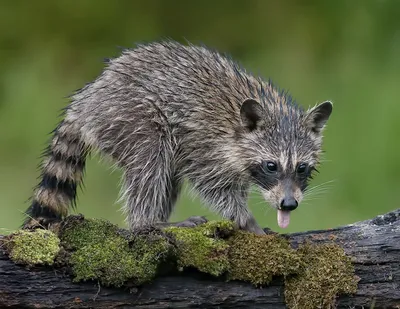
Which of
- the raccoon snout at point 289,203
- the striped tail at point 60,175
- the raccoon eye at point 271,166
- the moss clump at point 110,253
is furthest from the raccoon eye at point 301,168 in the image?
the striped tail at point 60,175

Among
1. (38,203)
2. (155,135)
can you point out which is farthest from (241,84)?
(38,203)

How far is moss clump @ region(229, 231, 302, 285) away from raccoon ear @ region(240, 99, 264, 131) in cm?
144

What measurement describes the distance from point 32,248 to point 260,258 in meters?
1.79

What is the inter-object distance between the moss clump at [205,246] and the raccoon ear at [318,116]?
170cm

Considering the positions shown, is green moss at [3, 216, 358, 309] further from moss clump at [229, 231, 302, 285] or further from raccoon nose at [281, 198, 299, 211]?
raccoon nose at [281, 198, 299, 211]

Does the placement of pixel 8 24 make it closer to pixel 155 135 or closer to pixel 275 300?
pixel 155 135

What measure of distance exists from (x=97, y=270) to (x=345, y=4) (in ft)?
37.2

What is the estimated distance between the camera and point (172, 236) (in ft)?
24.0

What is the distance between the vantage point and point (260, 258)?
7.41m

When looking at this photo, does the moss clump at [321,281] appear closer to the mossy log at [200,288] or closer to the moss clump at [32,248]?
the mossy log at [200,288]

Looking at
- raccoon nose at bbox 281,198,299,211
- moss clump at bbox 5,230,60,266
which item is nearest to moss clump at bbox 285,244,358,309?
raccoon nose at bbox 281,198,299,211

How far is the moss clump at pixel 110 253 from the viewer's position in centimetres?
707

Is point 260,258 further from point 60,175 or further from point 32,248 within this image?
point 60,175

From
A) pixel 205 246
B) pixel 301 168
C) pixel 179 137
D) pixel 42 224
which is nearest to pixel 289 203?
pixel 301 168
